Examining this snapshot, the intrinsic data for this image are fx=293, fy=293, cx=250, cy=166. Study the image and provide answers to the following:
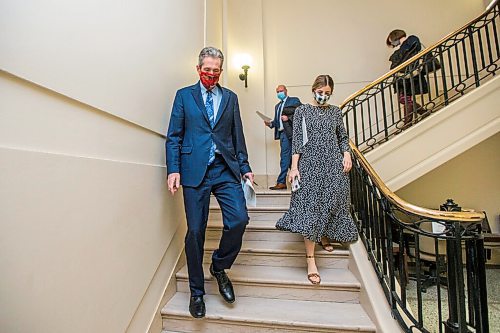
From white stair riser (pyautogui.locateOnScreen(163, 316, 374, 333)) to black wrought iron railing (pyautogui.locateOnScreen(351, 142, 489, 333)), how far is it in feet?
1.24

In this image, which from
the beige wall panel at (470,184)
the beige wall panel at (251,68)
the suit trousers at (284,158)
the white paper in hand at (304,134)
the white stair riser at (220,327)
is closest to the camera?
the white stair riser at (220,327)

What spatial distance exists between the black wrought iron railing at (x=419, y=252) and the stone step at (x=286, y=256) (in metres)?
0.22

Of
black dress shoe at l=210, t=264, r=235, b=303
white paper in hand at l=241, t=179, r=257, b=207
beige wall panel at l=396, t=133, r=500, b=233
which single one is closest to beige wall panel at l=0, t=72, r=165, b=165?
white paper in hand at l=241, t=179, r=257, b=207

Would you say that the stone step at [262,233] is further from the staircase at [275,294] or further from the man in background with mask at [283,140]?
the man in background with mask at [283,140]

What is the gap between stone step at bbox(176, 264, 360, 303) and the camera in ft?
5.94

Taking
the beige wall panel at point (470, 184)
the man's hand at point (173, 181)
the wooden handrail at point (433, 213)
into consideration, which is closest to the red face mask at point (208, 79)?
the man's hand at point (173, 181)

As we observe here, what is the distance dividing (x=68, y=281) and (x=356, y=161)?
6.19 feet

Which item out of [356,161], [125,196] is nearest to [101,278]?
Answer: [125,196]

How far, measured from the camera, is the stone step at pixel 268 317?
1.58 m

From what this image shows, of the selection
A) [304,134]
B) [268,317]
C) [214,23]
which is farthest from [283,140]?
[268,317]

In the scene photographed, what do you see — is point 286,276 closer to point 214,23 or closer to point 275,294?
point 275,294

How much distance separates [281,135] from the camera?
367cm

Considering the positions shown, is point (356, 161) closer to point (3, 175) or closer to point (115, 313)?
point (115, 313)

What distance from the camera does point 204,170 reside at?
66.7 inches
